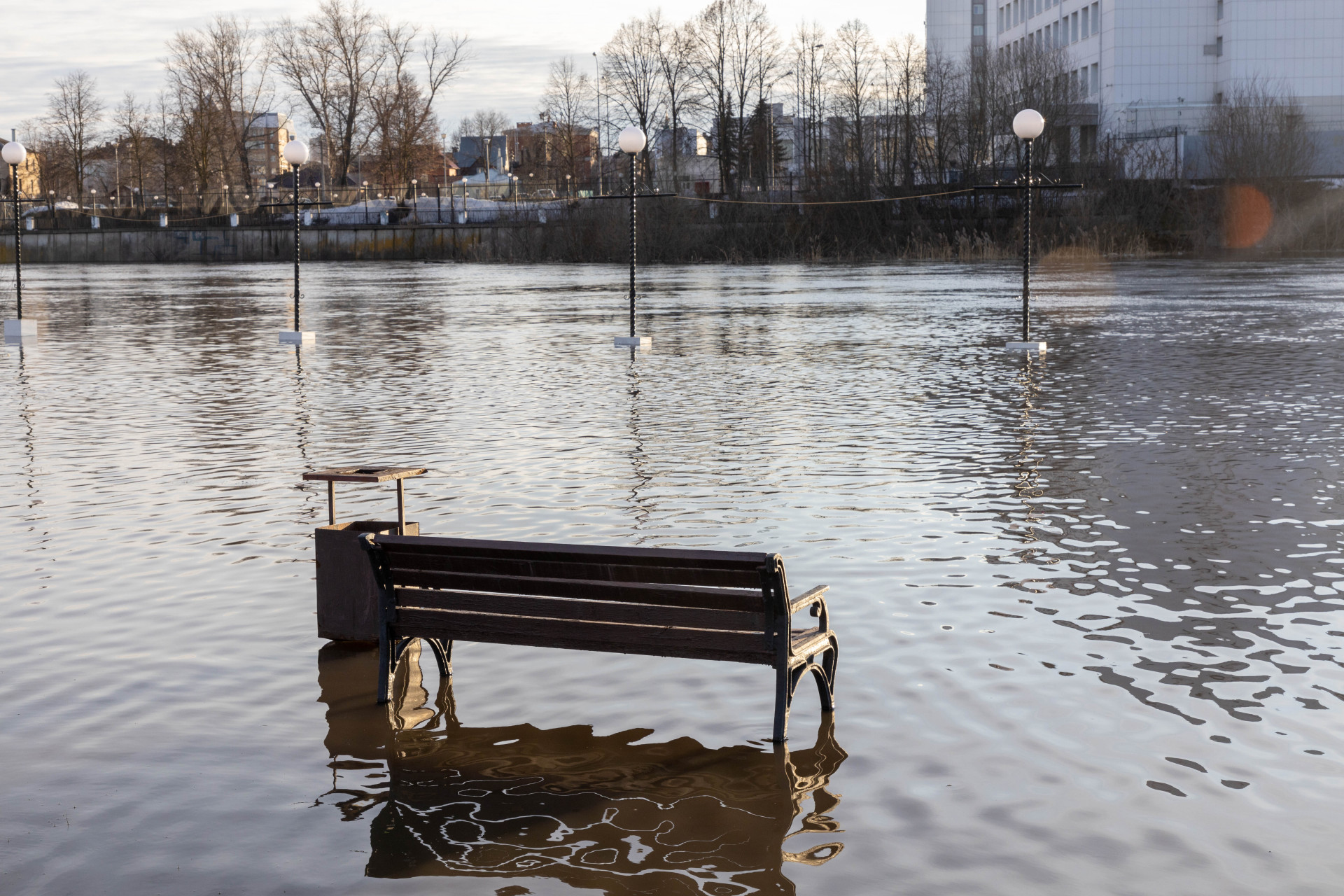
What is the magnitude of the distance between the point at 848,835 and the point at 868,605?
9.82ft

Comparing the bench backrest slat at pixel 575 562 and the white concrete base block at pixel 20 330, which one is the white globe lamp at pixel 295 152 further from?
the bench backrest slat at pixel 575 562

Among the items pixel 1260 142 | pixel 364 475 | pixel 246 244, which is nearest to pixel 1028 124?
pixel 364 475

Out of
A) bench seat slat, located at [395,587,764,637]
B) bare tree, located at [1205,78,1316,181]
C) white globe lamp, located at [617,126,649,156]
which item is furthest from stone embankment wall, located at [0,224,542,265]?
bench seat slat, located at [395,587,764,637]

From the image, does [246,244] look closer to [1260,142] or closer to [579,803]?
[1260,142]

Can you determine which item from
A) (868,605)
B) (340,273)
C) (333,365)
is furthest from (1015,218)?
(868,605)

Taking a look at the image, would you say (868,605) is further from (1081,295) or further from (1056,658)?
(1081,295)

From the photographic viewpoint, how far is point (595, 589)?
5734 millimetres

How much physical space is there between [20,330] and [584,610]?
2426cm

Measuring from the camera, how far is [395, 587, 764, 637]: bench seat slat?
18.4 ft

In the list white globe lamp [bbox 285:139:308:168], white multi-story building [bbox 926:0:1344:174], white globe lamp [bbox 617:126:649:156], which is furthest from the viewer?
white multi-story building [bbox 926:0:1344:174]

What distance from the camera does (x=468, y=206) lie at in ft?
281

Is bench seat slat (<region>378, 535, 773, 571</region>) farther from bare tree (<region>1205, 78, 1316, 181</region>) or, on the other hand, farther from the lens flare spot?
bare tree (<region>1205, 78, 1316, 181</region>)

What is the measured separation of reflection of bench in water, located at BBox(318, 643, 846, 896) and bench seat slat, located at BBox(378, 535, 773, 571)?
73 cm

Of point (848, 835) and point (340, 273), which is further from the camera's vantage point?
point (340, 273)
